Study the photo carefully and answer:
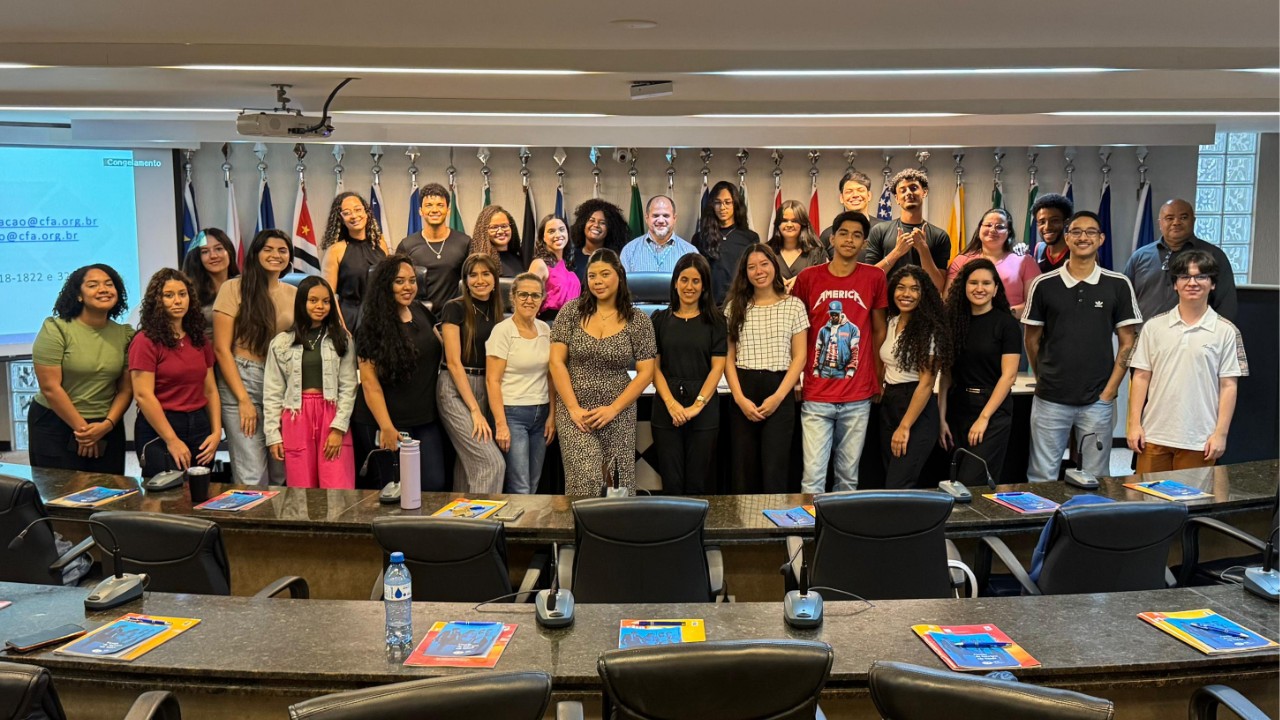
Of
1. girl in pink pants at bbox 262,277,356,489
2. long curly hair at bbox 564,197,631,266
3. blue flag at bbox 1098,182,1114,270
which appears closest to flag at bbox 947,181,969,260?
blue flag at bbox 1098,182,1114,270

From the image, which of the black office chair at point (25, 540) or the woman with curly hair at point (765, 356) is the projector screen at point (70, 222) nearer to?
the black office chair at point (25, 540)

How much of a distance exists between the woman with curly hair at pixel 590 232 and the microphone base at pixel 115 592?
4.16 meters

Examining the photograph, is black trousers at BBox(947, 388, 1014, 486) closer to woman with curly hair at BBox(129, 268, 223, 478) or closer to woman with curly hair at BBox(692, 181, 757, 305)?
woman with curly hair at BBox(692, 181, 757, 305)

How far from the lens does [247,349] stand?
5.12 metres

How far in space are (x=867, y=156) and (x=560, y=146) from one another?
2637 millimetres

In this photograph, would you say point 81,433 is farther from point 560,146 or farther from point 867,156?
point 867,156

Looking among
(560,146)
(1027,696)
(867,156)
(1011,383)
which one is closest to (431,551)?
(1027,696)

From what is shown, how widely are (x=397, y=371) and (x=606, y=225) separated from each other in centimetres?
272

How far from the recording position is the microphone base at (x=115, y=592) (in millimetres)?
2873

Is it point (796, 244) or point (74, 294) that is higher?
point (796, 244)

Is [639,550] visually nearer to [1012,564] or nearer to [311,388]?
[1012,564]

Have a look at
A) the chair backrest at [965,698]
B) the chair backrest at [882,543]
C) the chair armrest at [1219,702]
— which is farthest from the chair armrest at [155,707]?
the chair armrest at [1219,702]

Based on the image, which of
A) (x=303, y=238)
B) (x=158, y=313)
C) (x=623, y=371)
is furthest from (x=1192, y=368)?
(x=303, y=238)

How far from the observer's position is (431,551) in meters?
3.16
